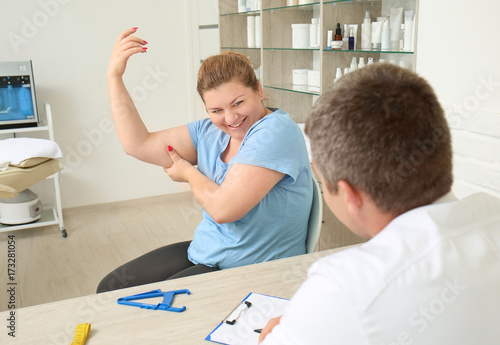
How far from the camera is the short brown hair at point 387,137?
670 mm

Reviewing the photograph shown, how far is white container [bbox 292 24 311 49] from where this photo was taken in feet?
10.1

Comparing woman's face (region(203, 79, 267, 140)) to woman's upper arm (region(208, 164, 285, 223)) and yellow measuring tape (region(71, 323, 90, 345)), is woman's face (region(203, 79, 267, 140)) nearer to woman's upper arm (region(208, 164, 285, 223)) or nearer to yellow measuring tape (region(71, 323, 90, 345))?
woman's upper arm (region(208, 164, 285, 223))

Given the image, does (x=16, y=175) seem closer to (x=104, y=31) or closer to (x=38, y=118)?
(x=38, y=118)

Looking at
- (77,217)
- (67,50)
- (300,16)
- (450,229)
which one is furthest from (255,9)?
(450,229)

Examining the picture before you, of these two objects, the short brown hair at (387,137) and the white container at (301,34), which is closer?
the short brown hair at (387,137)

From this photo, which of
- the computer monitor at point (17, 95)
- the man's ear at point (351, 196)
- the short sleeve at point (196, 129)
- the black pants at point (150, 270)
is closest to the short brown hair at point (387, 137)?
the man's ear at point (351, 196)

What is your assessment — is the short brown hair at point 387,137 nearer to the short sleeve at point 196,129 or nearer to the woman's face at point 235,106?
the woman's face at point 235,106

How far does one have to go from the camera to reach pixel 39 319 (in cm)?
109

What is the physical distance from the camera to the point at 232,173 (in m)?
1.49

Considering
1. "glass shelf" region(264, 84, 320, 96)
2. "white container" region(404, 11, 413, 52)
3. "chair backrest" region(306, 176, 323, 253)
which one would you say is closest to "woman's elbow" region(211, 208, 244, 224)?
"chair backrest" region(306, 176, 323, 253)

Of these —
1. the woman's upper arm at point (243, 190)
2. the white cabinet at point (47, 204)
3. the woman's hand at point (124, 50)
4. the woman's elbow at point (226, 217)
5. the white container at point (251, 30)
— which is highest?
the white container at point (251, 30)

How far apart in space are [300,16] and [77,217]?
232 centimetres

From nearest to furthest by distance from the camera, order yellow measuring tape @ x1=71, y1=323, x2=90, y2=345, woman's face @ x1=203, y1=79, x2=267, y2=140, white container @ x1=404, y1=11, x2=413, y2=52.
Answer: yellow measuring tape @ x1=71, y1=323, x2=90, y2=345 < woman's face @ x1=203, y1=79, x2=267, y2=140 < white container @ x1=404, y1=11, x2=413, y2=52

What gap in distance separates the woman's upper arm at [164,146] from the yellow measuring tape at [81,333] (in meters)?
0.84
